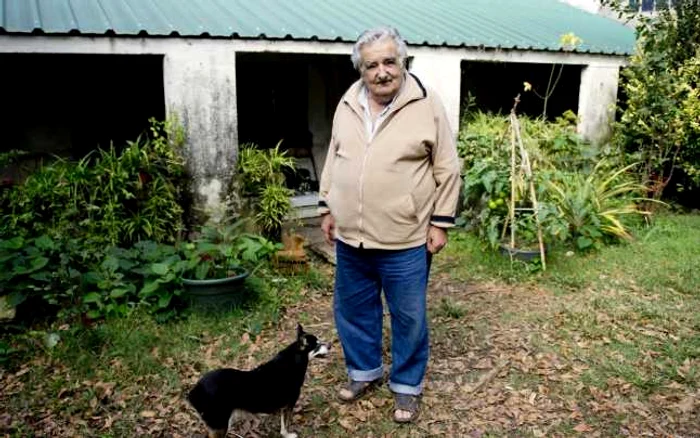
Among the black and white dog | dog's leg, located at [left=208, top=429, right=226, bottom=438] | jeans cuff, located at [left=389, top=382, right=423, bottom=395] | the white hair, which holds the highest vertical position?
the white hair

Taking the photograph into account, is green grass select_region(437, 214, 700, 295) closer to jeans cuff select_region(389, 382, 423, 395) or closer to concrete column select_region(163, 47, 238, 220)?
concrete column select_region(163, 47, 238, 220)

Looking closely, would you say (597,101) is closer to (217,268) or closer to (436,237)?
(217,268)

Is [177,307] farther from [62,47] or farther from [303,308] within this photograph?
[62,47]

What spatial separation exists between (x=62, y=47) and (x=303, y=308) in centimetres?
316

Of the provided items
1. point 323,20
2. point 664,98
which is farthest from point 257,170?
point 664,98

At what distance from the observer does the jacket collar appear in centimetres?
304

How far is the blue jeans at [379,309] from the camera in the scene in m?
3.19

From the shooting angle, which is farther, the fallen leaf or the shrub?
the shrub

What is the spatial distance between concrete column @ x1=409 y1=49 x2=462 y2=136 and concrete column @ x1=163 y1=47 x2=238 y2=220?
2.39 m

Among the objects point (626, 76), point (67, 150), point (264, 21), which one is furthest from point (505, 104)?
point (67, 150)

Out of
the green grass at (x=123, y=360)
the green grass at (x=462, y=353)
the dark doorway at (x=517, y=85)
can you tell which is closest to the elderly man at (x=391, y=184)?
the green grass at (x=462, y=353)

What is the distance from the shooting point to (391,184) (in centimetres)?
303

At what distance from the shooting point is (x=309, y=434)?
3.40m

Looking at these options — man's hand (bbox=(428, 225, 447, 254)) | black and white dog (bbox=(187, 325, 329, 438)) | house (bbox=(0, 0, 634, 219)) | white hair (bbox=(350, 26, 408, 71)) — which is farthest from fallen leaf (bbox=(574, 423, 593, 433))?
house (bbox=(0, 0, 634, 219))
